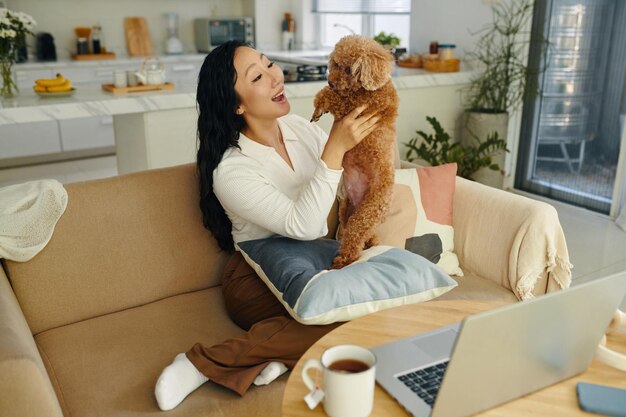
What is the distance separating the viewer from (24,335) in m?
1.26

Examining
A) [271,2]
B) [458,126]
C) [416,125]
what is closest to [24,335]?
[416,125]

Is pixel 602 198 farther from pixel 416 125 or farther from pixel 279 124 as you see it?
pixel 279 124

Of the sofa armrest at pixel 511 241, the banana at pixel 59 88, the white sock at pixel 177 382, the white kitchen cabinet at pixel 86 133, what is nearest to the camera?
the white sock at pixel 177 382

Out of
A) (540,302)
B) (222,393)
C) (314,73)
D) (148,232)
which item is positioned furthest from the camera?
(314,73)

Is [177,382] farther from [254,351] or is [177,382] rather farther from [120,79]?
[120,79]

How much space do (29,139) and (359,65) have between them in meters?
4.19

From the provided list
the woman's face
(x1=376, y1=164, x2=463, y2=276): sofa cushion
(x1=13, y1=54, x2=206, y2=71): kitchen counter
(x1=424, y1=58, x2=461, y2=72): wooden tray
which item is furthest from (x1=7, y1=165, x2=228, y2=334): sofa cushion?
(x1=13, y1=54, x2=206, y2=71): kitchen counter

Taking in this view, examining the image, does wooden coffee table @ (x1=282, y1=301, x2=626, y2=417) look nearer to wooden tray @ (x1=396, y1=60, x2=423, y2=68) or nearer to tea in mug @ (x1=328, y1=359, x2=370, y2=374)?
tea in mug @ (x1=328, y1=359, x2=370, y2=374)

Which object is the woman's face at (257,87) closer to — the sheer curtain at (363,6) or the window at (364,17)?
the window at (364,17)

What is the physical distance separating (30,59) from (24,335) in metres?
4.55

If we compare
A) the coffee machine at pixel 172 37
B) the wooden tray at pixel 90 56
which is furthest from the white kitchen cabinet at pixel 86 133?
the coffee machine at pixel 172 37

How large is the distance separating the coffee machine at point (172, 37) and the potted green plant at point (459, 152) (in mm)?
2859

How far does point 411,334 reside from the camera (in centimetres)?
124

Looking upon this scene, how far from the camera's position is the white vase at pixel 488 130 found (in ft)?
12.7
